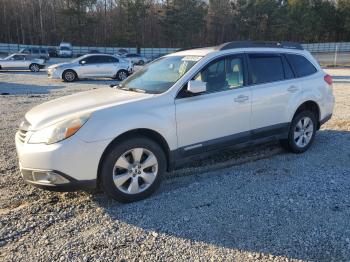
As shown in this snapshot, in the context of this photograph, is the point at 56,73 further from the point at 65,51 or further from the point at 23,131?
the point at 65,51

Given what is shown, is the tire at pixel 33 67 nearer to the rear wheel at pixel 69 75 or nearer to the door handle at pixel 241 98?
the rear wheel at pixel 69 75

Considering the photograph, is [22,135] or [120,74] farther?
[120,74]

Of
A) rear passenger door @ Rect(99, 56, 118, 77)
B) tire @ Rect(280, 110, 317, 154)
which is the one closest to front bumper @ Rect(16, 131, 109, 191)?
tire @ Rect(280, 110, 317, 154)

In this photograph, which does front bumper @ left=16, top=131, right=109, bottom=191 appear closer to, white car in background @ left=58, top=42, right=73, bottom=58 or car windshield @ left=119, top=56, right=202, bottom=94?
car windshield @ left=119, top=56, right=202, bottom=94

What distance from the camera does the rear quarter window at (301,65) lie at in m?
6.08

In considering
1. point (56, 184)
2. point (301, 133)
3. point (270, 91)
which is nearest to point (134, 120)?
point (56, 184)

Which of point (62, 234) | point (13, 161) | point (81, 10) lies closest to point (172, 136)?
point (62, 234)

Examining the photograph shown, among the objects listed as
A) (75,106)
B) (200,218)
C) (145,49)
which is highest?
(145,49)

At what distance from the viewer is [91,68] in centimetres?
2039

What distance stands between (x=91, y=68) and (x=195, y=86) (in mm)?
16792

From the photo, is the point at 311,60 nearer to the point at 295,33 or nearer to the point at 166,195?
the point at 166,195

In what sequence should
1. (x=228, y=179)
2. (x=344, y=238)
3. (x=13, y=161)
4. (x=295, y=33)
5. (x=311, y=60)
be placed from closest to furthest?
(x=344, y=238) < (x=228, y=179) < (x=13, y=161) < (x=311, y=60) < (x=295, y=33)

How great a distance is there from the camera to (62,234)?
368 centimetres

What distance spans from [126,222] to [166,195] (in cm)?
78
